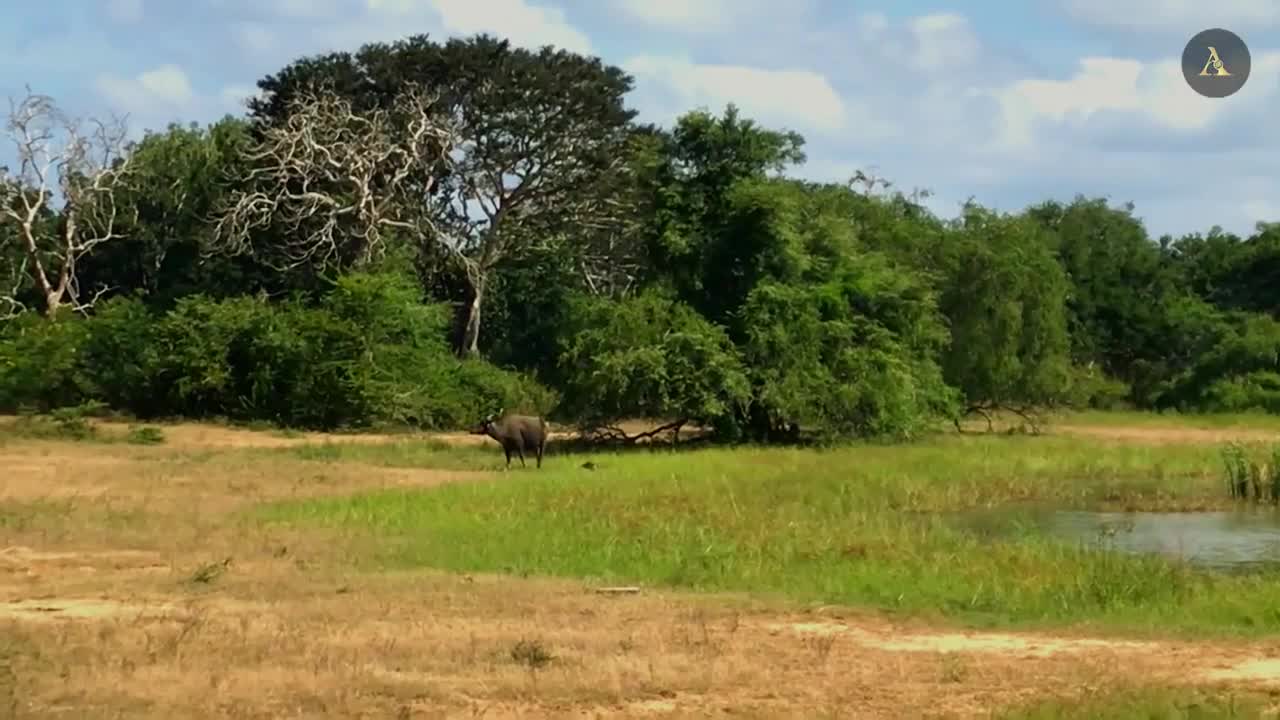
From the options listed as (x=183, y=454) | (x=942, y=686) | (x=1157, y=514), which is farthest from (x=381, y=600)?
(x=183, y=454)

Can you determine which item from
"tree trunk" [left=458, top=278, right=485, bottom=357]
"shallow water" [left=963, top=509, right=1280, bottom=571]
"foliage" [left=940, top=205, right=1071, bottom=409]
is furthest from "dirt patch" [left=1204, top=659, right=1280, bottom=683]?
"tree trunk" [left=458, top=278, right=485, bottom=357]

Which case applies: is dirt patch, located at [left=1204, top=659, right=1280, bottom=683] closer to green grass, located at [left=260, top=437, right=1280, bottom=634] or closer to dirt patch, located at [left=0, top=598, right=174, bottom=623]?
green grass, located at [left=260, top=437, right=1280, bottom=634]

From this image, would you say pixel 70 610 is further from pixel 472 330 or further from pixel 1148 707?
pixel 472 330

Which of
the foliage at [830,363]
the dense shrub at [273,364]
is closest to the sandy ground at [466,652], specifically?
the foliage at [830,363]

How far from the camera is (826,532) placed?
59.1 ft

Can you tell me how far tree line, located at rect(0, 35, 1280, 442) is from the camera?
1355 inches

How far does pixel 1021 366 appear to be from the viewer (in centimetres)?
4331

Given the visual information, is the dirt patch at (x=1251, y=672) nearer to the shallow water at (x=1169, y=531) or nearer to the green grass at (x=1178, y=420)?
the shallow water at (x=1169, y=531)

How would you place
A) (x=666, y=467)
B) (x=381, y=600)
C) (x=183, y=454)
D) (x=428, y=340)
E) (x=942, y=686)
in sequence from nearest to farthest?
1. (x=942, y=686)
2. (x=381, y=600)
3. (x=666, y=467)
4. (x=183, y=454)
5. (x=428, y=340)

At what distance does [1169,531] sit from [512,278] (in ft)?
116

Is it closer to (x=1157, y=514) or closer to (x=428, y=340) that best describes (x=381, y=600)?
(x=1157, y=514)

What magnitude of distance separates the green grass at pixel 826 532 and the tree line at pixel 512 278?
493 centimetres

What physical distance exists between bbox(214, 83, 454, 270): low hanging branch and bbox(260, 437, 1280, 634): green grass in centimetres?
1470

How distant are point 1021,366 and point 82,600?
34.2 metres
